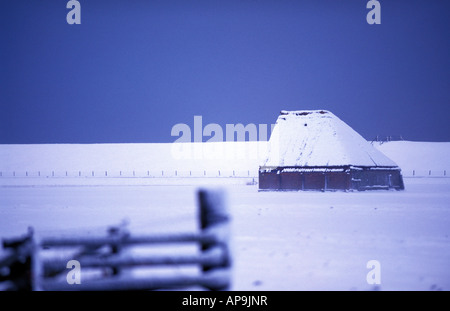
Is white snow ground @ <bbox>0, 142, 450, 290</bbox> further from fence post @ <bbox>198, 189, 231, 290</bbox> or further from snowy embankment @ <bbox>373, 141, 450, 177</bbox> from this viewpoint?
snowy embankment @ <bbox>373, 141, 450, 177</bbox>

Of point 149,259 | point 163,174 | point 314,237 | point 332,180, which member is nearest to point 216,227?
point 149,259

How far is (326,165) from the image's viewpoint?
3334 cm

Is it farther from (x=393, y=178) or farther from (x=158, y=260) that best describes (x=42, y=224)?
(x=393, y=178)

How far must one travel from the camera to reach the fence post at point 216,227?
506 cm

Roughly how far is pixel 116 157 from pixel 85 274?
84558 mm

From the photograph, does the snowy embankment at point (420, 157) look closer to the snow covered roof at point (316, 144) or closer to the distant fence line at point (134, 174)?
the distant fence line at point (134, 174)

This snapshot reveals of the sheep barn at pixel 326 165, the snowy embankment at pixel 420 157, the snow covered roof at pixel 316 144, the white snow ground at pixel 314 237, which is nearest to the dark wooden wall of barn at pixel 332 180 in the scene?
the sheep barn at pixel 326 165

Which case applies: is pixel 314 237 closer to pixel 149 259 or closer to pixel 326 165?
pixel 149 259

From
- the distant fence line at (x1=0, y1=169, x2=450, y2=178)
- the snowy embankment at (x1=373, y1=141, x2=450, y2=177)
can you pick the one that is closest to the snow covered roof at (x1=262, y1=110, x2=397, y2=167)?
the distant fence line at (x1=0, y1=169, x2=450, y2=178)

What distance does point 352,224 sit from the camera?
567 inches

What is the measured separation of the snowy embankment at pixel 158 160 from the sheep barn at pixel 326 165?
75.8 ft

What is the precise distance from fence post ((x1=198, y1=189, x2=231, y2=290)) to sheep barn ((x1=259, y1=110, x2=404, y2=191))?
28645 mm

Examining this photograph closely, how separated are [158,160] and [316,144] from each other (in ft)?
176

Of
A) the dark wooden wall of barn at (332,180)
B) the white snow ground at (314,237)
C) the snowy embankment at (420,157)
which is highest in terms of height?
the snowy embankment at (420,157)
